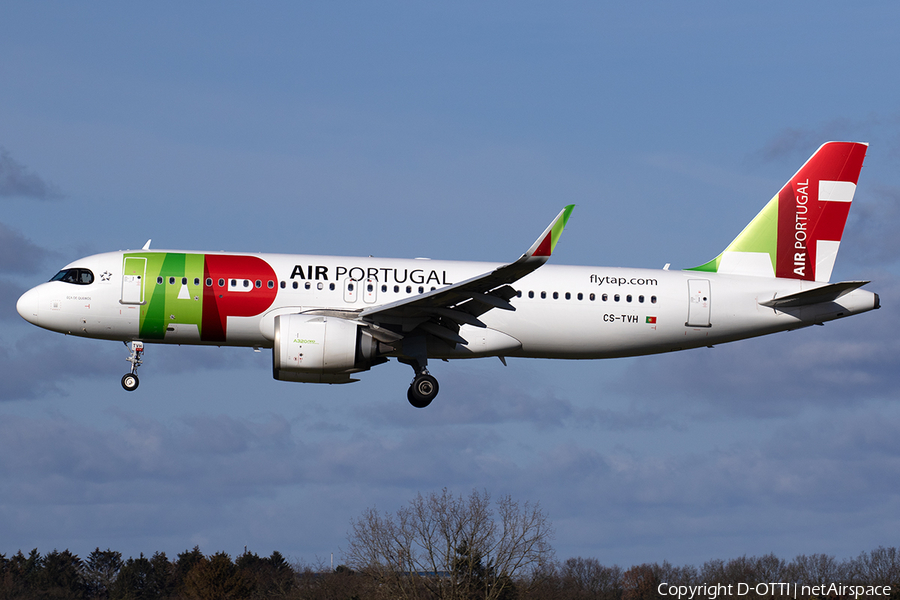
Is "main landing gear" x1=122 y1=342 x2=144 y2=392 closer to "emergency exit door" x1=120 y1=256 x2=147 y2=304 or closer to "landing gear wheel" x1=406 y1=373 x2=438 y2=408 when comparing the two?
"emergency exit door" x1=120 y1=256 x2=147 y2=304

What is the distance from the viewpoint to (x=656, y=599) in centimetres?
7012

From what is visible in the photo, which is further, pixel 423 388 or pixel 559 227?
pixel 423 388

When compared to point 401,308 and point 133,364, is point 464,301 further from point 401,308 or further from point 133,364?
point 133,364

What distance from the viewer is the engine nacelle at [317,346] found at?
30328mm

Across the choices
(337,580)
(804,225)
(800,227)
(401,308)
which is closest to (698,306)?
(800,227)

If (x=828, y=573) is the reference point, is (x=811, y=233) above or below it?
above

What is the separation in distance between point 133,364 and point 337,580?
42576mm

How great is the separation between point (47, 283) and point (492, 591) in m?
24.7

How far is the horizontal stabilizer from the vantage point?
3341 cm

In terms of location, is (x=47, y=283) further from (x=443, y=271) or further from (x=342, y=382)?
(x=443, y=271)

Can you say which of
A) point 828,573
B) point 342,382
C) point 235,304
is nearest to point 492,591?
point 342,382

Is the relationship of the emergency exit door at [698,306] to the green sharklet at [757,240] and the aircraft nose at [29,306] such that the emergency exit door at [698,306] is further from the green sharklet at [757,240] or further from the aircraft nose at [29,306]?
the aircraft nose at [29,306]

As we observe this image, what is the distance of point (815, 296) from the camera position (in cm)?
3428

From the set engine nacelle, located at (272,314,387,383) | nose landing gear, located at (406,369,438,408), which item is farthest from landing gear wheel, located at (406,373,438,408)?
engine nacelle, located at (272,314,387,383)
